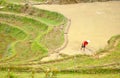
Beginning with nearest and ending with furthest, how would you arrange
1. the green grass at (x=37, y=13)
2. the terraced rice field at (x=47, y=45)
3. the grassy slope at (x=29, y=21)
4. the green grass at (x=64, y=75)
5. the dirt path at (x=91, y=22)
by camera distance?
the green grass at (x=64, y=75) < the terraced rice field at (x=47, y=45) < the dirt path at (x=91, y=22) < the grassy slope at (x=29, y=21) < the green grass at (x=37, y=13)

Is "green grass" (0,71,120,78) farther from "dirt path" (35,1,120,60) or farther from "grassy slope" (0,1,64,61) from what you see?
"grassy slope" (0,1,64,61)

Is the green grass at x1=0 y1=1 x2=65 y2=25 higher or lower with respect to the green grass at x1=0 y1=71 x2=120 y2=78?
lower

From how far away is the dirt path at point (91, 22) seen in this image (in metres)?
20.0

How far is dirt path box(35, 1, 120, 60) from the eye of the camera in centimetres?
1995

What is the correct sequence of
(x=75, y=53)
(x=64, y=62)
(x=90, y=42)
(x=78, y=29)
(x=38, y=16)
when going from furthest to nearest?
(x=38, y=16)
(x=78, y=29)
(x=90, y=42)
(x=75, y=53)
(x=64, y=62)

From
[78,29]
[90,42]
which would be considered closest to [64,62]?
[90,42]

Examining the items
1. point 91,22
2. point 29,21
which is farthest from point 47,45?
point 29,21

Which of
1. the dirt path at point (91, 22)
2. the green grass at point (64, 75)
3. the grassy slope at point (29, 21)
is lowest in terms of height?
the grassy slope at point (29, 21)

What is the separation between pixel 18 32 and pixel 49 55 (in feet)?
26.1

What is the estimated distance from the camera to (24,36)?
80.3 feet

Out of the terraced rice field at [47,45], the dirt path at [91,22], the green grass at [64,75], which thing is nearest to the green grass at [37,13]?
the terraced rice field at [47,45]

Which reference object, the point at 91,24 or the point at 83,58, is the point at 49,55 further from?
the point at 91,24

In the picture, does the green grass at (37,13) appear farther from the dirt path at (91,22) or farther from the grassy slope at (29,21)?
the dirt path at (91,22)

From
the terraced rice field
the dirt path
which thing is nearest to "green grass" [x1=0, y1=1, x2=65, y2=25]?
the terraced rice field
